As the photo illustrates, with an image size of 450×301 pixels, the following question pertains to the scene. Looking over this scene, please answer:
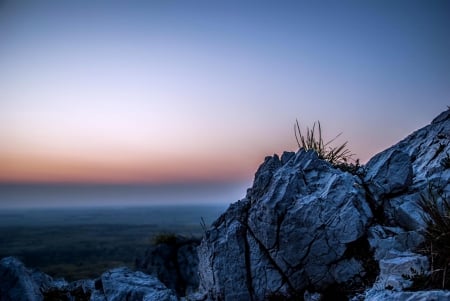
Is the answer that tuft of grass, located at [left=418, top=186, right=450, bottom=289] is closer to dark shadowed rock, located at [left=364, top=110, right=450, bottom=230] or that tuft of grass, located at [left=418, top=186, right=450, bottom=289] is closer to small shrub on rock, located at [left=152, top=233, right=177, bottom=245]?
dark shadowed rock, located at [left=364, top=110, right=450, bottom=230]

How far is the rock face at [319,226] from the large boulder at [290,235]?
28 mm

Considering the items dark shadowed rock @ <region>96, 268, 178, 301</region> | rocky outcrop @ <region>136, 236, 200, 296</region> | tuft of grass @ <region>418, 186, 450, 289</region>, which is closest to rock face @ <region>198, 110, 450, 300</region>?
tuft of grass @ <region>418, 186, 450, 289</region>

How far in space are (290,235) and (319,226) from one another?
3.08 ft

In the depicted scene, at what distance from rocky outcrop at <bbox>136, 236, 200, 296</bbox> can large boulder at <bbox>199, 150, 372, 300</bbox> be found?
14951 millimetres

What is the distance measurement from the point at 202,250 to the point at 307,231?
4.83 meters

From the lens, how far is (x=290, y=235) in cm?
1012

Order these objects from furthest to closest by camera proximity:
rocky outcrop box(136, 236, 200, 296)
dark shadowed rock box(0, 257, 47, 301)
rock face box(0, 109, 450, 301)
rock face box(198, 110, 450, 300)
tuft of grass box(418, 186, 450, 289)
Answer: rocky outcrop box(136, 236, 200, 296) < dark shadowed rock box(0, 257, 47, 301) < rock face box(198, 110, 450, 300) < rock face box(0, 109, 450, 301) < tuft of grass box(418, 186, 450, 289)

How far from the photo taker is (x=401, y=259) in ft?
23.1

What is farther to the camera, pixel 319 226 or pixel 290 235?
pixel 290 235

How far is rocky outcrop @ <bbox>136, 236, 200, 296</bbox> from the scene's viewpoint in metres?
26.3

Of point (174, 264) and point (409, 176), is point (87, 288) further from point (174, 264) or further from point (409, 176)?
point (409, 176)

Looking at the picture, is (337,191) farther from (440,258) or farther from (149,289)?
(149,289)

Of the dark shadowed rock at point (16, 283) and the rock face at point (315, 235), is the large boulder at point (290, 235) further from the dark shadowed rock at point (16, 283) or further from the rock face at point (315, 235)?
the dark shadowed rock at point (16, 283)

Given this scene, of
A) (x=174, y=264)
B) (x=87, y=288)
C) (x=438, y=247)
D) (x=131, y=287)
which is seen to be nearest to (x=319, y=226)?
(x=438, y=247)
